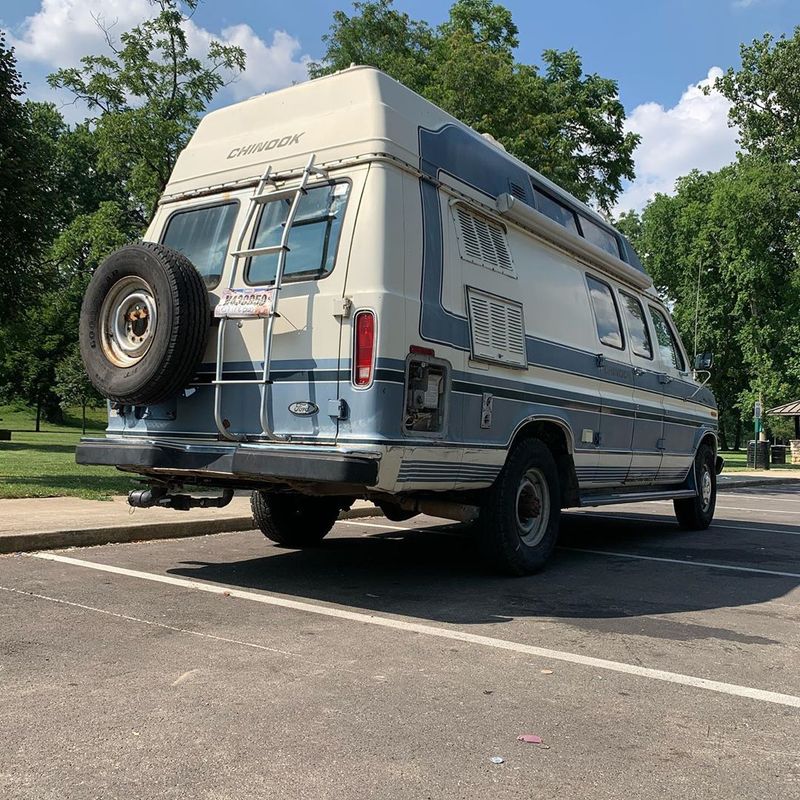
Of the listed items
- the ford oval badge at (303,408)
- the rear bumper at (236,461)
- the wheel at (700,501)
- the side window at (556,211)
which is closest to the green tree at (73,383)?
the wheel at (700,501)

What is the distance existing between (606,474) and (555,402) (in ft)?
4.49

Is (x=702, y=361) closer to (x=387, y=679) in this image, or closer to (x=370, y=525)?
(x=370, y=525)

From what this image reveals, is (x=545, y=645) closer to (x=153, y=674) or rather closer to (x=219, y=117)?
(x=153, y=674)

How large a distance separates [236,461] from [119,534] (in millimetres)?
3195

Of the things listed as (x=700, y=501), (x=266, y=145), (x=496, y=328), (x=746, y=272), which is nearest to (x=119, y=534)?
(x=266, y=145)

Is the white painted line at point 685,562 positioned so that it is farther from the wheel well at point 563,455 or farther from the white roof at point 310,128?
the white roof at point 310,128

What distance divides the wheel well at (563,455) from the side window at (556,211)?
1.84 meters

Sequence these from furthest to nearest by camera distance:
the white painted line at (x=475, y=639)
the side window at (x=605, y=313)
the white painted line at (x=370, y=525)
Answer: the white painted line at (x=370, y=525) < the side window at (x=605, y=313) < the white painted line at (x=475, y=639)

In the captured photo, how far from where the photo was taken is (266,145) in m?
5.94

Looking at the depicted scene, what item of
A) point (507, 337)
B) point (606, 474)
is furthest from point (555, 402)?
point (606, 474)

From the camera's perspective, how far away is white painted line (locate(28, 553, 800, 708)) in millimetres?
3945

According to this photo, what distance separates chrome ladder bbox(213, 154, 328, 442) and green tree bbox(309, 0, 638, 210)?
13.5 meters

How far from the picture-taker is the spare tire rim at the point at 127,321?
18.5ft

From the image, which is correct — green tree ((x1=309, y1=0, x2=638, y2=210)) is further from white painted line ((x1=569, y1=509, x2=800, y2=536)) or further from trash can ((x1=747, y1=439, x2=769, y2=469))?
trash can ((x1=747, y1=439, x2=769, y2=469))
